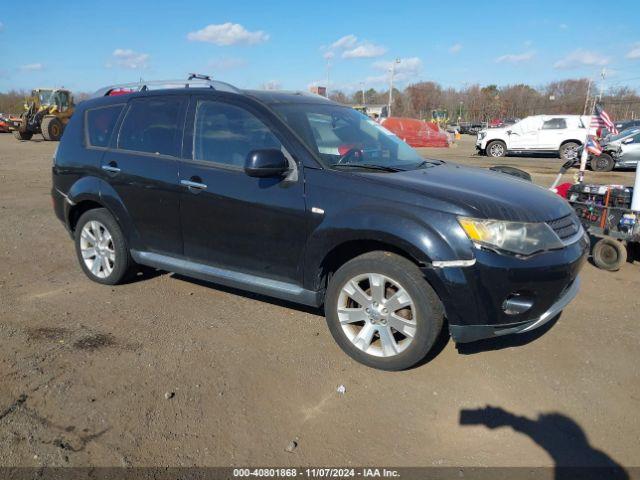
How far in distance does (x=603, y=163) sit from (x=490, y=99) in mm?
91771

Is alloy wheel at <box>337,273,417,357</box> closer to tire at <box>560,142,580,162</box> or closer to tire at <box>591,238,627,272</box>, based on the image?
tire at <box>591,238,627,272</box>

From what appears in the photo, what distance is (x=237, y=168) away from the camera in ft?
12.8

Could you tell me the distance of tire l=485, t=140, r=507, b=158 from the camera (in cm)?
2142

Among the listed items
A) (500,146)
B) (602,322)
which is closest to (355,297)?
(602,322)

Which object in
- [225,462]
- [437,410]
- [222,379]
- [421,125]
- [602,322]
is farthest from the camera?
[421,125]

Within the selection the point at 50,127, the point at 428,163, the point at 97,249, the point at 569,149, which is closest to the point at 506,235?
the point at 428,163

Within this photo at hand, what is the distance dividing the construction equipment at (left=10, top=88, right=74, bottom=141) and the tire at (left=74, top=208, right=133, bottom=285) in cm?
2516

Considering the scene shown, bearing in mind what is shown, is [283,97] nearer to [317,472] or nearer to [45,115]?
[317,472]

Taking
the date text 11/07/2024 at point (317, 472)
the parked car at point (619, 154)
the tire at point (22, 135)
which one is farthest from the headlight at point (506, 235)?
the tire at point (22, 135)

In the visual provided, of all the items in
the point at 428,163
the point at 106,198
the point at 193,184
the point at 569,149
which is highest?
the point at 428,163

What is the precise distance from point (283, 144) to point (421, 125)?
2736cm

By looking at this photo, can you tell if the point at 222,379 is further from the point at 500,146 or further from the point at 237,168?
the point at 500,146

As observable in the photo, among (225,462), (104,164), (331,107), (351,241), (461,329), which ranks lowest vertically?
(225,462)

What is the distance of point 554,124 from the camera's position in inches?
798
